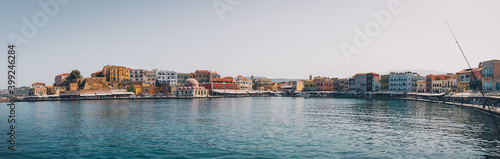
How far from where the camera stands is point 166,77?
142500 mm

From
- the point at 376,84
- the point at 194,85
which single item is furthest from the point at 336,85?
the point at 194,85

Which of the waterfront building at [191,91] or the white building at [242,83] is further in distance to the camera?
the white building at [242,83]

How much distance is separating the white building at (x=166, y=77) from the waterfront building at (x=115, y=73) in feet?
42.7

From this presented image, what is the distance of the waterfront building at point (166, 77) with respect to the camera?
462ft

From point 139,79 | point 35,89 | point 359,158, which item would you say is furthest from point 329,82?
point 359,158

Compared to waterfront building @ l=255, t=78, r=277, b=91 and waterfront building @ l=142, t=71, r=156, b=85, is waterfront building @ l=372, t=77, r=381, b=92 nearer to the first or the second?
waterfront building @ l=255, t=78, r=277, b=91

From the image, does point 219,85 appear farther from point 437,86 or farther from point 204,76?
point 437,86

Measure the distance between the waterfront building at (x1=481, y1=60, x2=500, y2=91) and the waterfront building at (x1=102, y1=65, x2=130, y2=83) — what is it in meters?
120

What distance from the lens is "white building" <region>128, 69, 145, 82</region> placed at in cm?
13538

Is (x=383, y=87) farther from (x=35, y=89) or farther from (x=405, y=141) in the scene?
(x=35, y=89)

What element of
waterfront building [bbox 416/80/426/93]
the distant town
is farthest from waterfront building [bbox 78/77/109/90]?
waterfront building [bbox 416/80/426/93]

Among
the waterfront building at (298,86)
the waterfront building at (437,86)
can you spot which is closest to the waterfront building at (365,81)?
the waterfront building at (437,86)

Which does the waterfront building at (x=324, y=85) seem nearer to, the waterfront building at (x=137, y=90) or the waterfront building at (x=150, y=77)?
the waterfront building at (x=150, y=77)

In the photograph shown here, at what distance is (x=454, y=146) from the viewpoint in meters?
22.2
